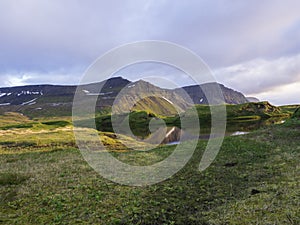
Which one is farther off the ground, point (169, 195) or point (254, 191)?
point (254, 191)

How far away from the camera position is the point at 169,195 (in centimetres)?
1708

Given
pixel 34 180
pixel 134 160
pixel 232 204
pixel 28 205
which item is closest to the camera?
pixel 232 204

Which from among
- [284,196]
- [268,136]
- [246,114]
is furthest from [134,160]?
[246,114]

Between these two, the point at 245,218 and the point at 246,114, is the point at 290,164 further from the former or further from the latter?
the point at 246,114

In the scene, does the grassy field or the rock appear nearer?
the grassy field

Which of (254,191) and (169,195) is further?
(169,195)

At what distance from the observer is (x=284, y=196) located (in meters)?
14.6

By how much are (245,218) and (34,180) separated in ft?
56.9

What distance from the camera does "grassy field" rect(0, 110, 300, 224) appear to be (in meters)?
13.4

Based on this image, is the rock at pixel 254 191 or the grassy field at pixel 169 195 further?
the rock at pixel 254 191

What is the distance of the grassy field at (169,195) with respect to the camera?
13398 millimetres

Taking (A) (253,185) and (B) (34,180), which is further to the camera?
(B) (34,180)

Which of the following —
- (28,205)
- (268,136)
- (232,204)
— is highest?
(268,136)

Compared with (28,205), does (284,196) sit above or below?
above
